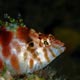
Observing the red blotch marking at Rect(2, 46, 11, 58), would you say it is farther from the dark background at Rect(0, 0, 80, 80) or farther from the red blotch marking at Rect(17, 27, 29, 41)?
the dark background at Rect(0, 0, 80, 80)

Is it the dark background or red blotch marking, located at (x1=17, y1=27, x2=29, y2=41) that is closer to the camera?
red blotch marking, located at (x1=17, y1=27, x2=29, y2=41)

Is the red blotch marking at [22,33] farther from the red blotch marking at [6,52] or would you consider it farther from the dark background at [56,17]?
the dark background at [56,17]

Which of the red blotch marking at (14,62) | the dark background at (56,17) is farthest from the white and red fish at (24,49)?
the dark background at (56,17)

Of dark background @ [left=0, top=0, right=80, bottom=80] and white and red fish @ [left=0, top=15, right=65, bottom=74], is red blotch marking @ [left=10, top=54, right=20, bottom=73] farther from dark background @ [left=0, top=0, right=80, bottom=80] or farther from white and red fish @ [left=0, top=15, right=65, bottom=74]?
dark background @ [left=0, top=0, right=80, bottom=80]

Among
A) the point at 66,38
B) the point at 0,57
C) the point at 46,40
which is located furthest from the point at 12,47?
the point at 66,38

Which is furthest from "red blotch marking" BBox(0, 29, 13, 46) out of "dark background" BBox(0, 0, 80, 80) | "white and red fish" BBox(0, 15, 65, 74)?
"dark background" BBox(0, 0, 80, 80)

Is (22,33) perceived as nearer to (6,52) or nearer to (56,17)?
(6,52)

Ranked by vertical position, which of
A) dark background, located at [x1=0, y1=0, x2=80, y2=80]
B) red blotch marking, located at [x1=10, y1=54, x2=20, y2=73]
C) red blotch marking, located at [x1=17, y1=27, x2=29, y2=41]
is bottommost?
red blotch marking, located at [x1=10, y1=54, x2=20, y2=73]

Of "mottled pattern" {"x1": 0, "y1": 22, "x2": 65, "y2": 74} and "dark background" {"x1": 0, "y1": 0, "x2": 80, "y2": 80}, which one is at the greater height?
"dark background" {"x1": 0, "y1": 0, "x2": 80, "y2": 80}

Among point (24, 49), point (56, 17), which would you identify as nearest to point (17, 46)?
point (24, 49)
